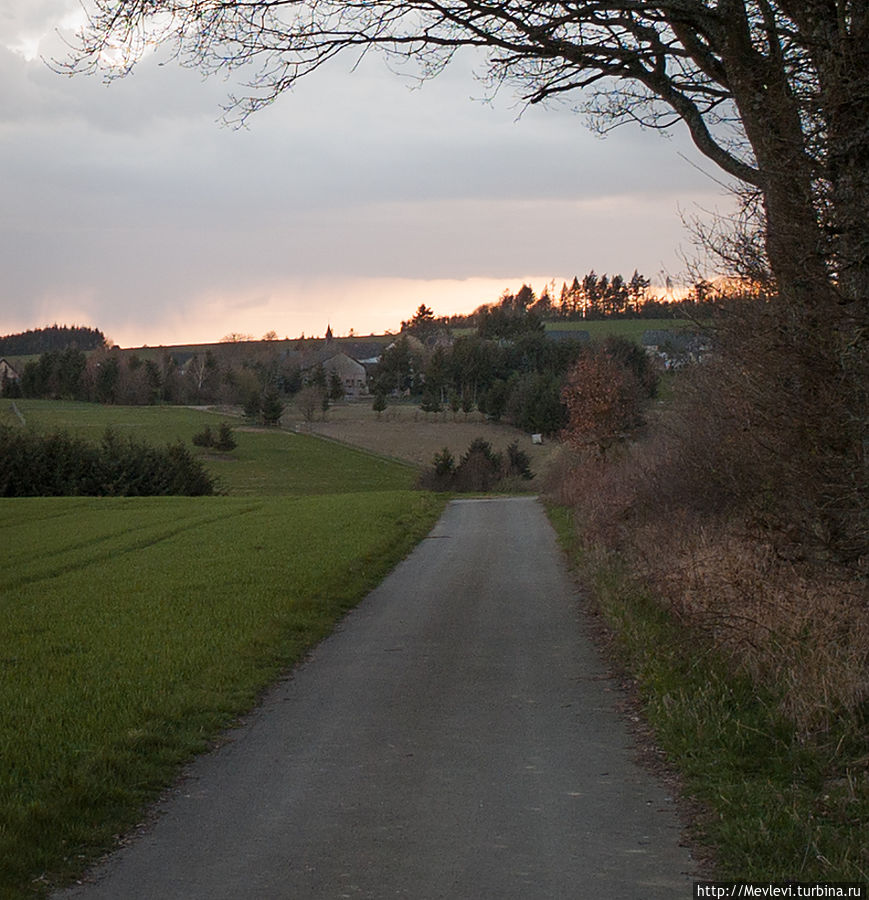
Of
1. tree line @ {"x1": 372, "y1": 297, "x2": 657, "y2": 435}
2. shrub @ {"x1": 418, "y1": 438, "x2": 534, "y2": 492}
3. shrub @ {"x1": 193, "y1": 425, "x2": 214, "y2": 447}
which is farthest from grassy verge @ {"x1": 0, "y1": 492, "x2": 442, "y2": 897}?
shrub @ {"x1": 193, "y1": 425, "x2": 214, "y2": 447}

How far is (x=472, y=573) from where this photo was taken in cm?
1825

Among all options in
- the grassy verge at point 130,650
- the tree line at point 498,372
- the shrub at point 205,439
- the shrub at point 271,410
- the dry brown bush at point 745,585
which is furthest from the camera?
the shrub at point 271,410

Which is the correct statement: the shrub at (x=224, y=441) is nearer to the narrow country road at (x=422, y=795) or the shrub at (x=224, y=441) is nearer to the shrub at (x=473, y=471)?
the shrub at (x=473, y=471)

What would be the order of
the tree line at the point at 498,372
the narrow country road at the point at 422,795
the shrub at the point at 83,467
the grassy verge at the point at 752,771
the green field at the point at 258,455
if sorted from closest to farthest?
the narrow country road at the point at 422,795 → the grassy verge at the point at 752,771 → the shrub at the point at 83,467 → the green field at the point at 258,455 → the tree line at the point at 498,372

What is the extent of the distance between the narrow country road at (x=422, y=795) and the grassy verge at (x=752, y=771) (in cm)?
30

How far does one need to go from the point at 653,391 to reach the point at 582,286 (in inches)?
5008

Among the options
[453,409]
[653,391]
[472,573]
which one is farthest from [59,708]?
[453,409]

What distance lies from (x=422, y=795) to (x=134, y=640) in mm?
5931

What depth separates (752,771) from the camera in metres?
6.28

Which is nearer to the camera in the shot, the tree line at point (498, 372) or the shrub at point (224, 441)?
the shrub at point (224, 441)

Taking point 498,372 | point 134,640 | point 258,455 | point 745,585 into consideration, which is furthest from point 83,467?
point 498,372

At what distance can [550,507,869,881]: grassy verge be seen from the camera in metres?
4.89

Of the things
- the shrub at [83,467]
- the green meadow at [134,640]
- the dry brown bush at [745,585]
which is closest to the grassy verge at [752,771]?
the dry brown bush at [745,585]

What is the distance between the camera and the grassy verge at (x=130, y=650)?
579cm
